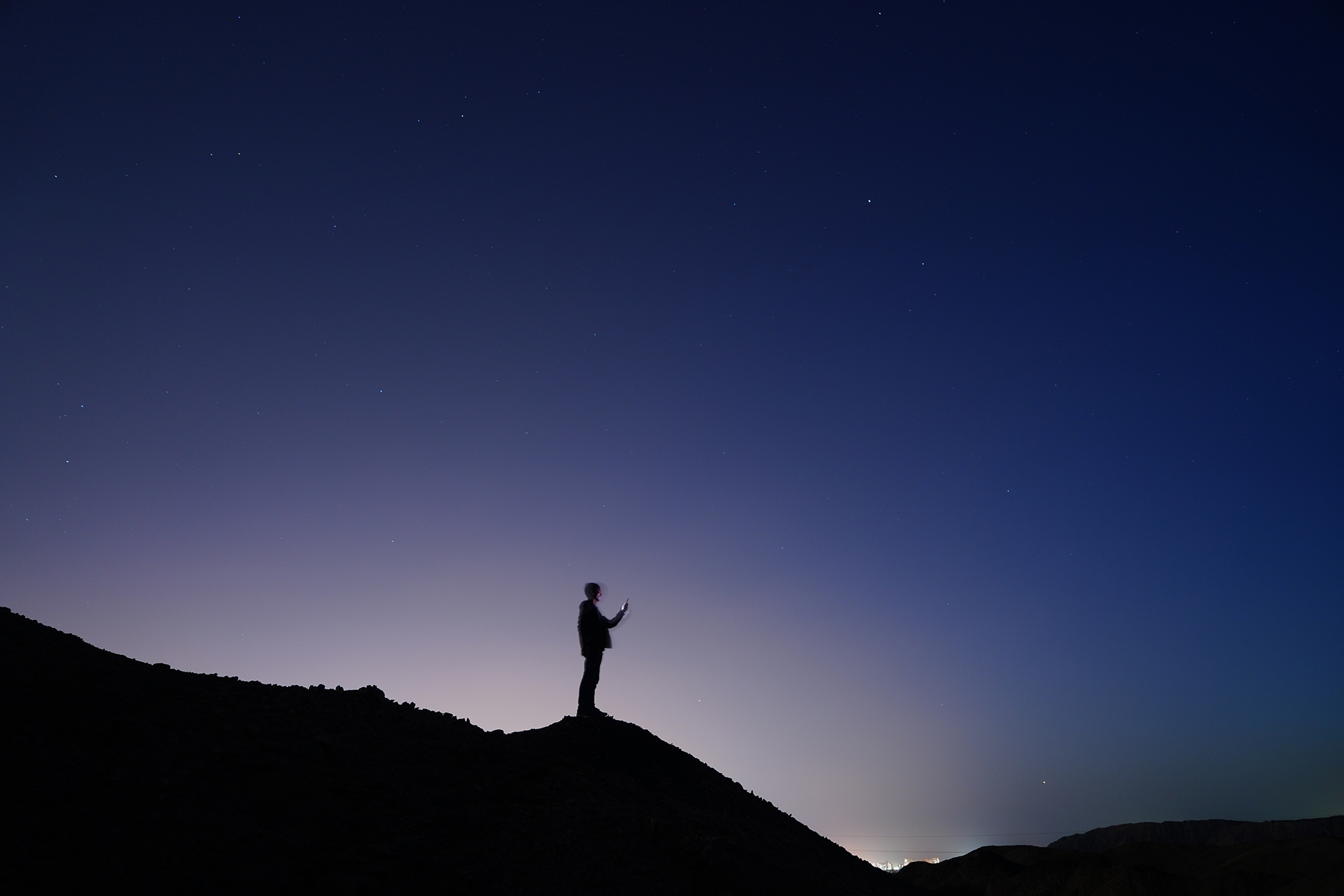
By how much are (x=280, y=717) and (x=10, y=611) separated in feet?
13.3

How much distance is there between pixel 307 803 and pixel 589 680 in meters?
7.39

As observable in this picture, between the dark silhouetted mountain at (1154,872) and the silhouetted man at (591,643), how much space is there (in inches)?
479

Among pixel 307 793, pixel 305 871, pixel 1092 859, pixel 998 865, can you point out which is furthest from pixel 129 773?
pixel 998 865

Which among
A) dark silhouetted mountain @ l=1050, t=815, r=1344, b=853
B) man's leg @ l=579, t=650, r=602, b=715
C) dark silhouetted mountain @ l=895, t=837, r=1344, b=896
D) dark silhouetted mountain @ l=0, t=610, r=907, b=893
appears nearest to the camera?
dark silhouetted mountain @ l=0, t=610, r=907, b=893

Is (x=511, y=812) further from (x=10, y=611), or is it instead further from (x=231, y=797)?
(x=10, y=611)

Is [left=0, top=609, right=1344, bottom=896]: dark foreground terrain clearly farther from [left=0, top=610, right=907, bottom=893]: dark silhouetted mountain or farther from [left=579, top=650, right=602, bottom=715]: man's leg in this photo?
[left=579, top=650, right=602, bottom=715]: man's leg

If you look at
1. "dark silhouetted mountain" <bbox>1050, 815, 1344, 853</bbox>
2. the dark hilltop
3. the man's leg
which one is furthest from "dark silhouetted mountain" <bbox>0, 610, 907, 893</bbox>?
"dark silhouetted mountain" <bbox>1050, 815, 1344, 853</bbox>

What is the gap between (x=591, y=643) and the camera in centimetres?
1423

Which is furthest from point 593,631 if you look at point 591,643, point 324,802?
point 324,802

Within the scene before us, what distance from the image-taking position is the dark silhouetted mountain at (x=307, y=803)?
609cm

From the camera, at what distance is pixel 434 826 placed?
775 cm

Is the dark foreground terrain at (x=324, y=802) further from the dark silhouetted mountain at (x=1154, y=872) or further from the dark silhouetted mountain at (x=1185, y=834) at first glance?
the dark silhouetted mountain at (x=1185, y=834)

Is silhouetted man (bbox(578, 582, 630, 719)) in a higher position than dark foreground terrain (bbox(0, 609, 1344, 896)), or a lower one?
higher

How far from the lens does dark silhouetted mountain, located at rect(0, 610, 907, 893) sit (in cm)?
609
